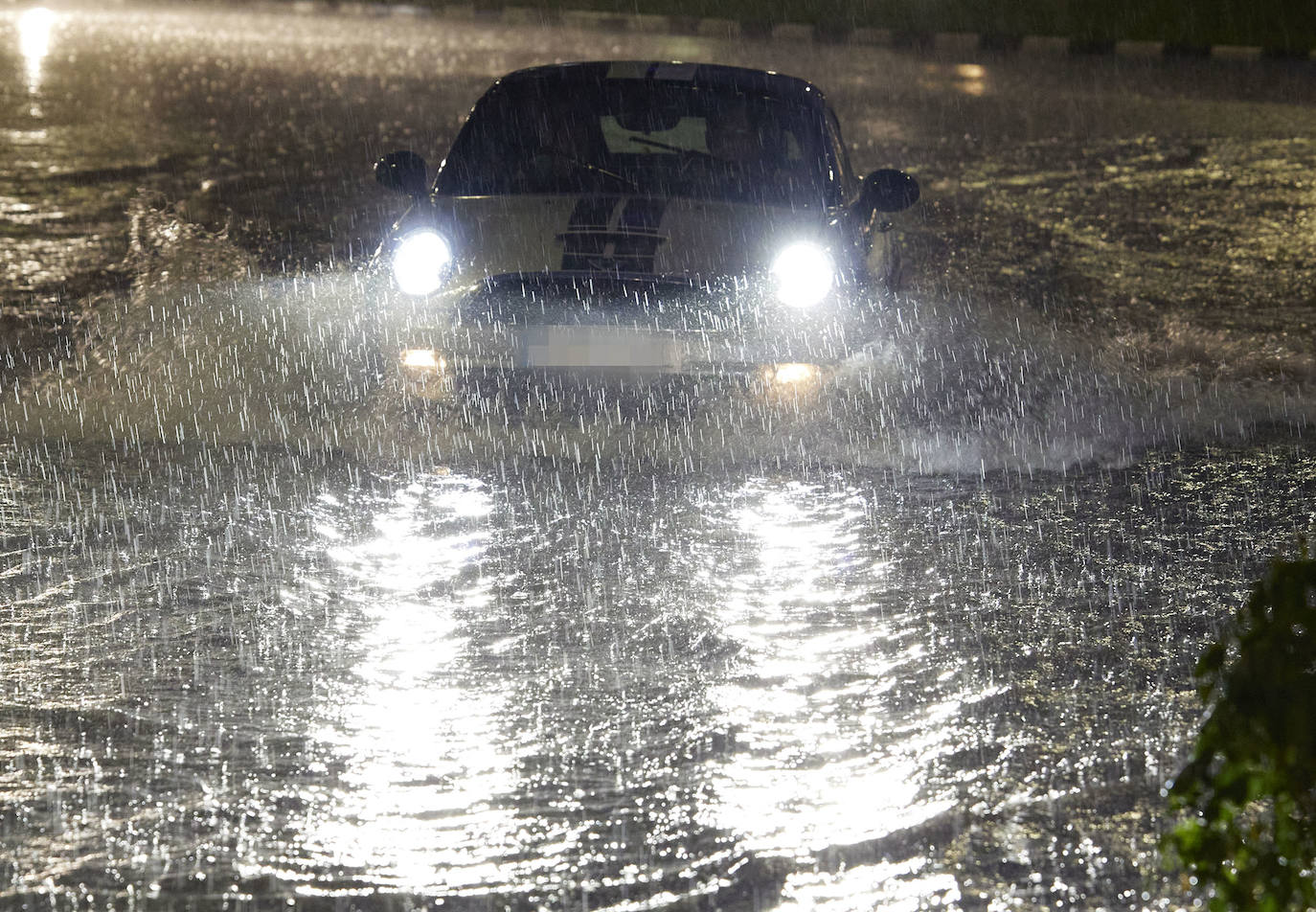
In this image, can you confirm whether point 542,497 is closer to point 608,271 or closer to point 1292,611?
point 608,271

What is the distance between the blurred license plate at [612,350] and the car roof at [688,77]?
2111 millimetres

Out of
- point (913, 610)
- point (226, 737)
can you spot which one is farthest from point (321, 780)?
point (913, 610)

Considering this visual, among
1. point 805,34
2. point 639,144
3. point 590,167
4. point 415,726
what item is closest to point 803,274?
point 590,167

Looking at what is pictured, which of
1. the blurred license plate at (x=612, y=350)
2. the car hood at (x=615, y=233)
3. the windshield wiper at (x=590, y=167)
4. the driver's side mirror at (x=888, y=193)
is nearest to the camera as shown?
the blurred license plate at (x=612, y=350)

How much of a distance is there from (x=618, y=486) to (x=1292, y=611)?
11.6 ft

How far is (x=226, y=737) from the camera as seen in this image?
11.4 feet

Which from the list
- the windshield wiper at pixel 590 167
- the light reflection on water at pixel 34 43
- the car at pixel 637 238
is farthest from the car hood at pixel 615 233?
the light reflection on water at pixel 34 43

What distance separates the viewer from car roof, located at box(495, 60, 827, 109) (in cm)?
725

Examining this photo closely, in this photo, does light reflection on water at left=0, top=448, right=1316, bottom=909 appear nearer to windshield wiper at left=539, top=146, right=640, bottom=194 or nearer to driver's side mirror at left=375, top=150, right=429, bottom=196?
windshield wiper at left=539, top=146, right=640, bottom=194

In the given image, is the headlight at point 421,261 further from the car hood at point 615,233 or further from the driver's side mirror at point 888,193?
the driver's side mirror at point 888,193

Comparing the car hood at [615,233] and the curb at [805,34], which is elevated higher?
the curb at [805,34]

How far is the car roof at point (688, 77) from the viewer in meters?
7.25

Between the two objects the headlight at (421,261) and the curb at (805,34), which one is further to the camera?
the curb at (805,34)

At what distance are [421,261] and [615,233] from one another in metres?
0.77
